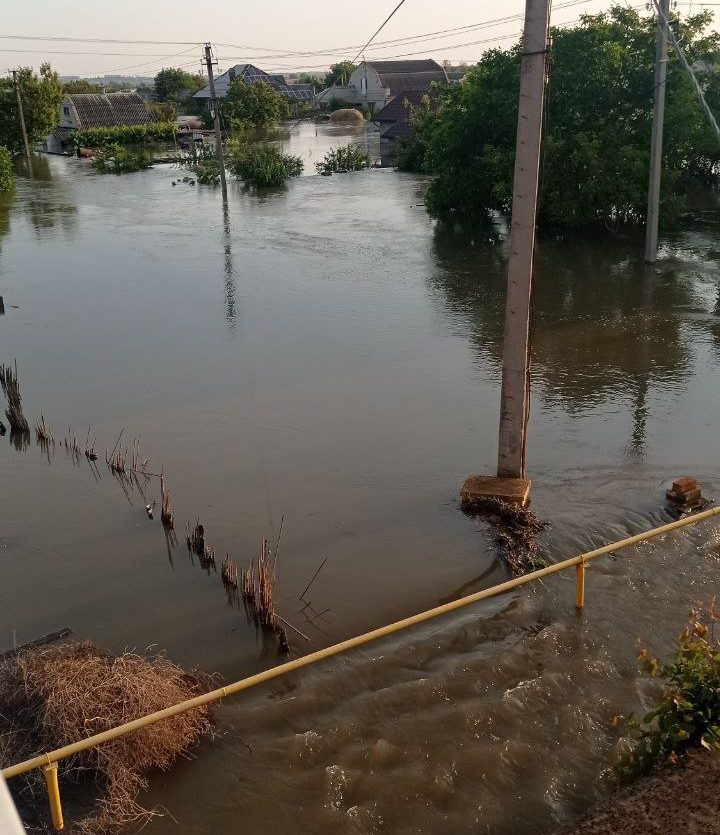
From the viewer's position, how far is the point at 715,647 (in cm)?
582

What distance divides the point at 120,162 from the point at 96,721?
39827 millimetres

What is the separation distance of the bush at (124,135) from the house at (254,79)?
21161mm

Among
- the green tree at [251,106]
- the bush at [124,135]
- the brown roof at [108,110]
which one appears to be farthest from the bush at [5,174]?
the brown roof at [108,110]

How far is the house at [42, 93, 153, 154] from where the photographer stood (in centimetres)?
5297

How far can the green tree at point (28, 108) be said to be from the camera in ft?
154

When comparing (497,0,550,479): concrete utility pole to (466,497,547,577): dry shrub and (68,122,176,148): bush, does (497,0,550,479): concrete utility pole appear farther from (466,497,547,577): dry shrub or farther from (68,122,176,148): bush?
(68,122,176,148): bush

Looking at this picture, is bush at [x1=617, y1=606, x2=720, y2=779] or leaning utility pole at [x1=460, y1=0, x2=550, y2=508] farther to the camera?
leaning utility pole at [x1=460, y1=0, x2=550, y2=508]

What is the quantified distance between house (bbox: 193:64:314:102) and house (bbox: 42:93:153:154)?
18670mm

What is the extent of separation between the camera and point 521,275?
26.3 ft

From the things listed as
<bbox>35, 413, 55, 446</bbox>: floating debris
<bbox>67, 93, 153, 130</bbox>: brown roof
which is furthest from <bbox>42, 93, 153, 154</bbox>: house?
<bbox>35, 413, 55, 446</bbox>: floating debris

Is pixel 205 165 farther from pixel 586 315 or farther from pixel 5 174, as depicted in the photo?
pixel 586 315

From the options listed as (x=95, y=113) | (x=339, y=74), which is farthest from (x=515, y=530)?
(x=339, y=74)

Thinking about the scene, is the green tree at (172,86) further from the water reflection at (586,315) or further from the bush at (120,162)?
the water reflection at (586,315)

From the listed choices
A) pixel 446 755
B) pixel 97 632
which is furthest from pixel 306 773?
pixel 97 632
